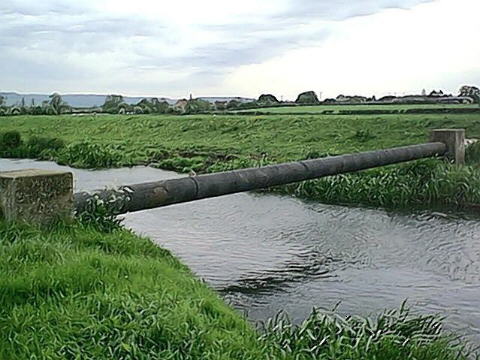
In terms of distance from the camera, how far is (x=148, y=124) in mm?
26859

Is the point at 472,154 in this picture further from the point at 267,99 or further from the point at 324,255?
the point at 267,99

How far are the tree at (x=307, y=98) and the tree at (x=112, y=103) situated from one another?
9.12 metres

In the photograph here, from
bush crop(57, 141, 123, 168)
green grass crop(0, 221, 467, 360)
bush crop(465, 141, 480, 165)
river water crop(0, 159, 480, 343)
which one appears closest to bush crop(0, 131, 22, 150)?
bush crop(57, 141, 123, 168)

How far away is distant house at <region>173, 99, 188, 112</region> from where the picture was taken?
34513 millimetres

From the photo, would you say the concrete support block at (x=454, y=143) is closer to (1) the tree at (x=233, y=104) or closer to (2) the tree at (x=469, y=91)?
(2) the tree at (x=469, y=91)

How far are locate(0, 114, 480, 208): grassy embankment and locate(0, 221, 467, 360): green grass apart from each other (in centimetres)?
641

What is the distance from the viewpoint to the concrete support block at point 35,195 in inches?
230

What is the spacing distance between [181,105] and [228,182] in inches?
1099

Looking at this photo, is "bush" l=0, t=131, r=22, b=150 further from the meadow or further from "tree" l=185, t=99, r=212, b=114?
the meadow

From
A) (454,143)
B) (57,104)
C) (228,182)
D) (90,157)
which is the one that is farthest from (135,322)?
(57,104)

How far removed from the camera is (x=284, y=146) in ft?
63.1

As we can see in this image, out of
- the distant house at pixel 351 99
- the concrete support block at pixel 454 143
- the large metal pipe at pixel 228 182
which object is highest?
the distant house at pixel 351 99

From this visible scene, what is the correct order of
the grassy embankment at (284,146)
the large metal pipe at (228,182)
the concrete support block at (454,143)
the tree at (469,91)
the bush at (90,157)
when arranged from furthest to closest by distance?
the tree at (469,91) → the bush at (90,157) → the concrete support block at (454,143) → the grassy embankment at (284,146) → the large metal pipe at (228,182)

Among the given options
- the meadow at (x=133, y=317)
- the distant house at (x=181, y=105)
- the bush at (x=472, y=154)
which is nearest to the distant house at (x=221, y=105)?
the distant house at (x=181, y=105)
